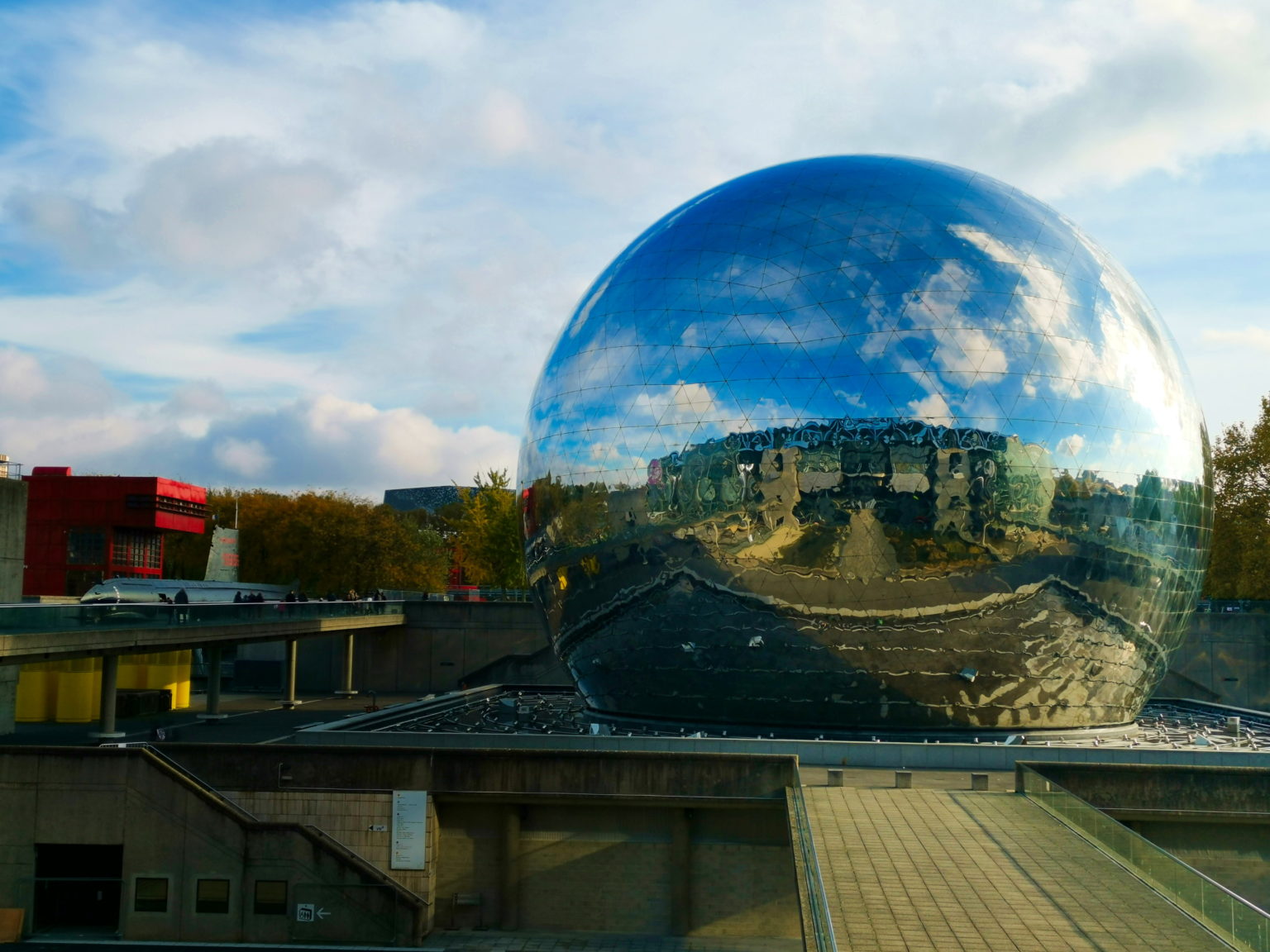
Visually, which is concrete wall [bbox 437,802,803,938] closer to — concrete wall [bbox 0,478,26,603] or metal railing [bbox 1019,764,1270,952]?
metal railing [bbox 1019,764,1270,952]

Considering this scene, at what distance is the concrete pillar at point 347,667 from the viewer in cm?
3828

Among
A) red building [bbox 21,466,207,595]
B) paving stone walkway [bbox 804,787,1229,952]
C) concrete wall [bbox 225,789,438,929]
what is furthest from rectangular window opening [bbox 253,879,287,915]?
red building [bbox 21,466,207,595]

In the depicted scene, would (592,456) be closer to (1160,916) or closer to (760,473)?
(760,473)

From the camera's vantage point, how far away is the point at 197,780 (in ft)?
62.9

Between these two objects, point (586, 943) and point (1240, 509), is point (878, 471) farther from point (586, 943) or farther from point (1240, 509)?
point (1240, 509)

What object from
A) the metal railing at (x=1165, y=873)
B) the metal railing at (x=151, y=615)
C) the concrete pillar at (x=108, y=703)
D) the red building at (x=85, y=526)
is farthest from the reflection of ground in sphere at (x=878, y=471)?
the red building at (x=85, y=526)

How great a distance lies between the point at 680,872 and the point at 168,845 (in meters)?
7.97

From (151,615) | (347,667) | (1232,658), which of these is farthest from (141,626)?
(1232,658)

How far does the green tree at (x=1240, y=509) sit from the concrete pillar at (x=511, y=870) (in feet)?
124

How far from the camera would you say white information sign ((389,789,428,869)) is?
1878 centimetres

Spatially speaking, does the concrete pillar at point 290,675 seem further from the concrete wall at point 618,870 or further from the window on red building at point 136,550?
the window on red building at point 136,550

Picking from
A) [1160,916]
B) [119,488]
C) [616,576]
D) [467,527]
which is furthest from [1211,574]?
[119,488]

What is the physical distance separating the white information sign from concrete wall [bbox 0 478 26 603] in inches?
563

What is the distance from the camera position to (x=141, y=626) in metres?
23.0
